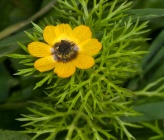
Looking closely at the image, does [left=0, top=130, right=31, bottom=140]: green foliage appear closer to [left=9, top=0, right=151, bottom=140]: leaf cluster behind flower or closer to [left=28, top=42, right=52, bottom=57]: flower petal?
[left=9, top=0, right=151, bottom=140]: leaf cluster behind flower

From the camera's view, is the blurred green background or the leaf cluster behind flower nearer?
the leaf cluster behind flower

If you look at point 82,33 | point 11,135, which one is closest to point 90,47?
point 82,33

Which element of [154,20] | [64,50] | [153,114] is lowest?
[153,114]

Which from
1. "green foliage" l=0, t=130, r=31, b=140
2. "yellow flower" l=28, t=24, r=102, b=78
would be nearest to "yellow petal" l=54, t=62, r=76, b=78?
"yellow flower" l=28, t=24, r=102, b=78

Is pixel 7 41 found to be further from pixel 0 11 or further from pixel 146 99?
pixel 146 99

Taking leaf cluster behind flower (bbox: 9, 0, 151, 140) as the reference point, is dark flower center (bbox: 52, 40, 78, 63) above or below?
above

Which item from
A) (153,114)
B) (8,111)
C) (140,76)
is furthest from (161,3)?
(8,111)
